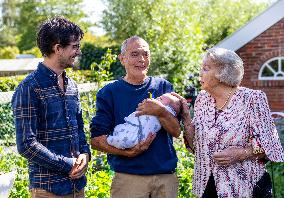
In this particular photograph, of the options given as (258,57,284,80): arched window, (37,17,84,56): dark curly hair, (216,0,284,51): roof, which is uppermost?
(216,0,284,51): roof

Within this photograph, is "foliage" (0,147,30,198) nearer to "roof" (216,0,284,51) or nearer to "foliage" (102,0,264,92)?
"roof" (216,0,284,51)

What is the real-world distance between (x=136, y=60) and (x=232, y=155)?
0.93m

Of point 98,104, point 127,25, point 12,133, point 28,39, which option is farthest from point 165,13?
point 28,39

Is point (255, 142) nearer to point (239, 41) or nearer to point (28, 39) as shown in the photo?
point (239, 41)

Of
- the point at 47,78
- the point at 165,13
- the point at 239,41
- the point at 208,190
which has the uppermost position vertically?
the point at 165,13

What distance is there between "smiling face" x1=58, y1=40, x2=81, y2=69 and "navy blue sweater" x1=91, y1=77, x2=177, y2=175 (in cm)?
49

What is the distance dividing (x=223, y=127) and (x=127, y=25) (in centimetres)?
2081

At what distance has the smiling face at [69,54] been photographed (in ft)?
9.82

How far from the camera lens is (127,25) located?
23750 mm

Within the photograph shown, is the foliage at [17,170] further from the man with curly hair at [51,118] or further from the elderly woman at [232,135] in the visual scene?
the elderly woman at [232,135]

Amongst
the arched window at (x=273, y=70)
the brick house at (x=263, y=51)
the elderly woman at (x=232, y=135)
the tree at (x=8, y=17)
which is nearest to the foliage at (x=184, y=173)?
the elderly woman at (x=232, y=135)

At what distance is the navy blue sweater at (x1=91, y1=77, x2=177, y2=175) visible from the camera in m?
3.36

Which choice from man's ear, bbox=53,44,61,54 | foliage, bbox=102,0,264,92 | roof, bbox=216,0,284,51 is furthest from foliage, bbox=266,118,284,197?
foliage, bbox=102,0,264,92

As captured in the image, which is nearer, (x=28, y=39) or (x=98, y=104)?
(x=98, y=104)
